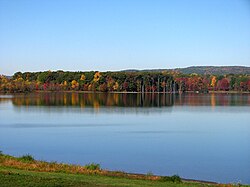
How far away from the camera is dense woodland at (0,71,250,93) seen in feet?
303

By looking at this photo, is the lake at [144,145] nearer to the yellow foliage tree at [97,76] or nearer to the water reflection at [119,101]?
the water reflection at [119,101]

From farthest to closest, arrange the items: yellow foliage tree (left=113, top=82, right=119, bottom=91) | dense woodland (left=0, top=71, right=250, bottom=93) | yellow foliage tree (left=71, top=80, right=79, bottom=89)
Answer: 1. yellow foliage tree (left=71, top=80, right=79, bottom=89)
2. dense woodland (left=0, top=71, right=250, bottom=93)
3. yellow foliage tree (left=113, top=82, right=119, bottom=91)

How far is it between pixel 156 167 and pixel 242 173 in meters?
2.81

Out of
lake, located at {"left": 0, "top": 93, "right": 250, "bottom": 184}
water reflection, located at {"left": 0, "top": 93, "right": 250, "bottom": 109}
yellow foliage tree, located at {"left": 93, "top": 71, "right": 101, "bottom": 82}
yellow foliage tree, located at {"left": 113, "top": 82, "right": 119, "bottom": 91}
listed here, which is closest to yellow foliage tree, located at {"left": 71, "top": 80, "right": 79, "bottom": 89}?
yellow foliage tree, located at {"left": 93, "top": 71, "right": 101, "bottom": 82}

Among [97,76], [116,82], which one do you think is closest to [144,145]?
[116,82]

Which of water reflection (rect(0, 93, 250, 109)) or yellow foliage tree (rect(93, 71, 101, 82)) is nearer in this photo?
water reflection (rect(0, 93, 250, 109))

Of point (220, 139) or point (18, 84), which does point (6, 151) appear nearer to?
point (220, 139)

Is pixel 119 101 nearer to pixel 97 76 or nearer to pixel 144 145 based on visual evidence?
pixel 144 145

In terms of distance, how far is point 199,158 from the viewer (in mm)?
15227

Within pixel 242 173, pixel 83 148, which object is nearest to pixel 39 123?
pixel 83 148

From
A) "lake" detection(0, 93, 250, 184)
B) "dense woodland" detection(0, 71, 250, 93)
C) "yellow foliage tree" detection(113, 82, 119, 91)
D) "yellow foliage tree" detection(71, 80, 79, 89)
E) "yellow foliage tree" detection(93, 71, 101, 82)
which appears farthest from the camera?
"yellow foliage tree" detection(71, 80, 79, 89)

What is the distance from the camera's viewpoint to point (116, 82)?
301 feet

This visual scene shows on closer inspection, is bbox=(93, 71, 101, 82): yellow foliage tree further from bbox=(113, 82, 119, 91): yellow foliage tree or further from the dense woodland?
bbox=(113, 82, 119, 91): yellow foliage tree

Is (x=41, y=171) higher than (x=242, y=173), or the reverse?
(x=41, y=171)
